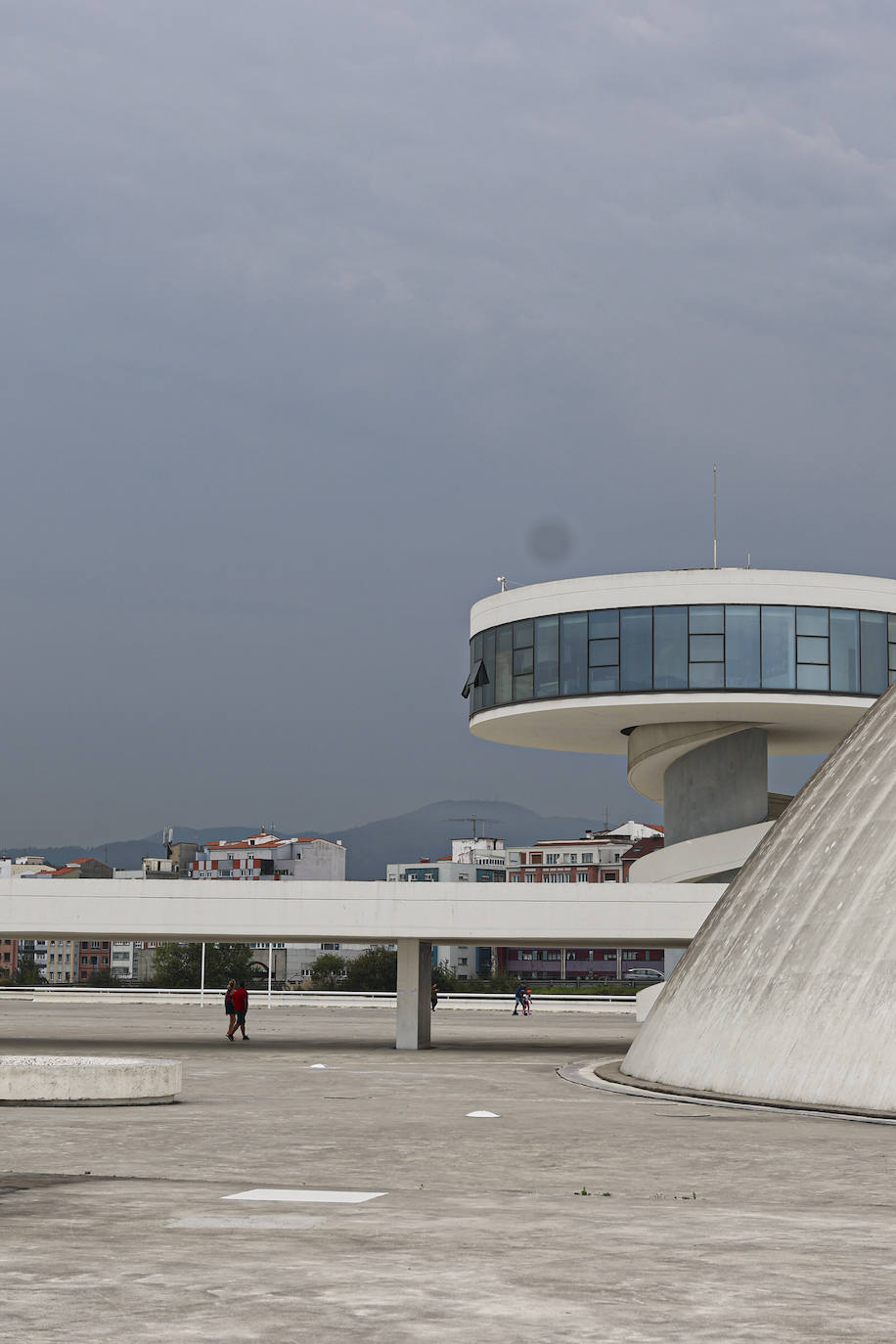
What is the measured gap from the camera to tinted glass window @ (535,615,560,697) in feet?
169

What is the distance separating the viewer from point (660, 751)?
53.6 m

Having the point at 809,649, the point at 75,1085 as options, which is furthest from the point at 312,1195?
the point at 809,649

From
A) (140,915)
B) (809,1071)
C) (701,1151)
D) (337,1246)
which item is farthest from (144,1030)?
(337,1246)

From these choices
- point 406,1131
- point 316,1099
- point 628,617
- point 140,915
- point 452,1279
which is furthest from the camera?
point 628,617

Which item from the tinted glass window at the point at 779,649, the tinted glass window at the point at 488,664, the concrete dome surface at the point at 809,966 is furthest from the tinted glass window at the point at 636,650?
the concrete dome surface at the point at 809,966

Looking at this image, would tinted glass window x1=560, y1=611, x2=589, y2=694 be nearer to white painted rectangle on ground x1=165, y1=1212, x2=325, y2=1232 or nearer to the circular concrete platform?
the circular concrete platform

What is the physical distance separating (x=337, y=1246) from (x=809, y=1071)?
12.8 metres

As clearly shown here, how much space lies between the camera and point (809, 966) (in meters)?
21.9

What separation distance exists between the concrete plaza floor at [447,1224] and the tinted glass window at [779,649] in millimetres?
27242

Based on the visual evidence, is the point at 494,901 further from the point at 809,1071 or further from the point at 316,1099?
the point at 809,1071

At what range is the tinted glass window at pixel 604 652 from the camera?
5038cm

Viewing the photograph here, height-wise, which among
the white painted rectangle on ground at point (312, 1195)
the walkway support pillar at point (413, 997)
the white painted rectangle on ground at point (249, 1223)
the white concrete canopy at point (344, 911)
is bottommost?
the walkway support pillar at point (413, 997)

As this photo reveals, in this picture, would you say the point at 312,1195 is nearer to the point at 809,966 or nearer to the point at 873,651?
the point at 809,966

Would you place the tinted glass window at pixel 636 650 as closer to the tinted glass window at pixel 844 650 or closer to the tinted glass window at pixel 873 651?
the tinted glass window at pixel 844 650
